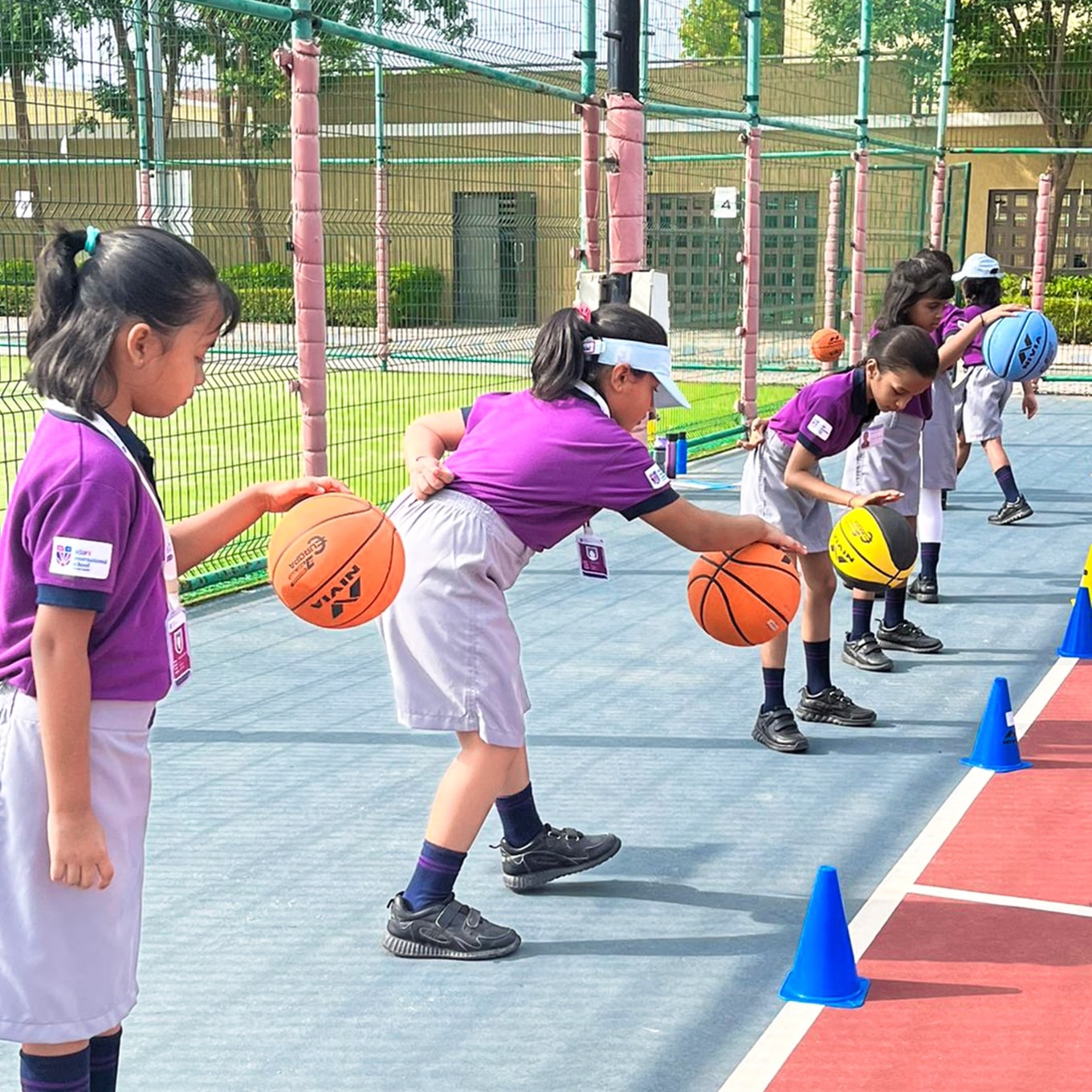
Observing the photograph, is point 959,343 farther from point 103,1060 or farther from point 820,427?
point 103,1060

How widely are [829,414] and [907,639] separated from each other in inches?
74.2

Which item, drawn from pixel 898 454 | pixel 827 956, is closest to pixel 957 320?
pixel 898 454

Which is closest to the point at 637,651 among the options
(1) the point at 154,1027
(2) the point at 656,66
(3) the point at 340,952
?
(3) the point at 340,952

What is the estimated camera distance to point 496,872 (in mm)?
4512

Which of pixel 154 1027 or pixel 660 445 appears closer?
pixel 154 1027

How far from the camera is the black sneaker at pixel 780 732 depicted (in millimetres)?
5570

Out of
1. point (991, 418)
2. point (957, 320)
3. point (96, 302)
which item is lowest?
point (991, 418)

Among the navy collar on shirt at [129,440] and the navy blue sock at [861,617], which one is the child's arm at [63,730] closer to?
the navy collar on shirt at [129,440]

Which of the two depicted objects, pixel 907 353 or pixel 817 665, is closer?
pixel 907 353

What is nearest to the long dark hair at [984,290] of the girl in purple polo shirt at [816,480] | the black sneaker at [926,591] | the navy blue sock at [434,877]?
the black sneaker at [926,591]

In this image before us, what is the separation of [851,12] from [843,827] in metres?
12.5

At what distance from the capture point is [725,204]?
14.0 metres

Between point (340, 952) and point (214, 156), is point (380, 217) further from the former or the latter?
point (340, 952)

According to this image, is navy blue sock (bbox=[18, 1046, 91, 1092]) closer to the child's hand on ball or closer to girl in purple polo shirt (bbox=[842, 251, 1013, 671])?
the child's hand on ball
